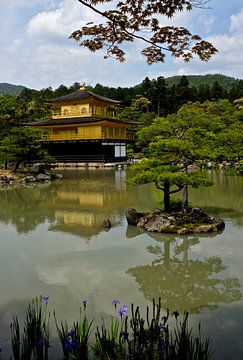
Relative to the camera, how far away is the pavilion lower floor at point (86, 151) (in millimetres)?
29953

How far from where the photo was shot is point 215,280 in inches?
204

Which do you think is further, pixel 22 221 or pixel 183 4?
pixel 22 221

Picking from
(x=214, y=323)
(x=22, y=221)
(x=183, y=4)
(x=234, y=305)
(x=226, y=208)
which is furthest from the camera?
(x=226, y=208)

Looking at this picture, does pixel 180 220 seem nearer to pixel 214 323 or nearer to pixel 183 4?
pixel 214 323

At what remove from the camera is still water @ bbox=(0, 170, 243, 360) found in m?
4.21

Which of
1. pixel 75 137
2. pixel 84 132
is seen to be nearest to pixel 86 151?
pixel 75 137

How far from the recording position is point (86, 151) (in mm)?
30688

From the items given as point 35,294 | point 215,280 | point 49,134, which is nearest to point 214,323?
point 215,280

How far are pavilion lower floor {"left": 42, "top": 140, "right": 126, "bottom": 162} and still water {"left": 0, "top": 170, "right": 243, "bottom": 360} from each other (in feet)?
64.1

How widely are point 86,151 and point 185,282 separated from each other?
2606cm

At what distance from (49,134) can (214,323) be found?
2963 cm

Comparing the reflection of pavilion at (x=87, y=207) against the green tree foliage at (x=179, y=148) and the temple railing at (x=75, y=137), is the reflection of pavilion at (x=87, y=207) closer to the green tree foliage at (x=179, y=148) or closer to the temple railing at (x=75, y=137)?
the green tree foliage at (x=179, y=148)

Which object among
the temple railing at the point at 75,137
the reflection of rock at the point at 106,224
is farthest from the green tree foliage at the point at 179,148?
the temple railing at the point at 75,137

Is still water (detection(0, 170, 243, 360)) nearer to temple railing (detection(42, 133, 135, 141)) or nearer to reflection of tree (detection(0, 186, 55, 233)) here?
reflection of tree (detection(0, 186, 55, 233))
